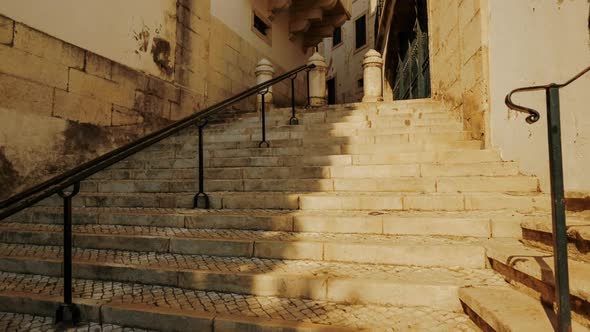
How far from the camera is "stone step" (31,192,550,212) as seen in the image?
10.5ft

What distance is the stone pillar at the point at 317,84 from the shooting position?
27.9 feet

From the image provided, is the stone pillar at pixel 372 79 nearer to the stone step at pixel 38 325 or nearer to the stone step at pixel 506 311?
the stone step at pixel 506 311

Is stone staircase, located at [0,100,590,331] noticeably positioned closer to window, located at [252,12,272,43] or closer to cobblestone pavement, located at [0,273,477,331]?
cobblestone pavement, located at [0,273,477,331]

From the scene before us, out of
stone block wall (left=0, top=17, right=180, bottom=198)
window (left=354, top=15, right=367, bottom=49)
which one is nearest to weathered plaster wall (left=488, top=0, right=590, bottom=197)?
stone block wall (left=0, top=17, right=180, bottom=198)

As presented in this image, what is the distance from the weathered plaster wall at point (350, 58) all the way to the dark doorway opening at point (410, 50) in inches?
267

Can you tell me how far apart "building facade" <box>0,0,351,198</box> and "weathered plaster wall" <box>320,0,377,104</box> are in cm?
1375

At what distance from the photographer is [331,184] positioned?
404 cm

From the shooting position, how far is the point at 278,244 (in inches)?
116

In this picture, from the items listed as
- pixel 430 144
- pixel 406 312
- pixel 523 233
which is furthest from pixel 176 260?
pixel 430 144

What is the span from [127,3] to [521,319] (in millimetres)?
6960

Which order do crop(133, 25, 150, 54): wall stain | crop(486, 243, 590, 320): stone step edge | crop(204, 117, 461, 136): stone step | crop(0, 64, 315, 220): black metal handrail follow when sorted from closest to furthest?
crop(486, 243, 590, 320): stone step edge < crop(0, 64, 315, 220): black metal handrail < crop(204, 117, 461, 136): stone step < crop(133, 25, 150, 54): wall stain

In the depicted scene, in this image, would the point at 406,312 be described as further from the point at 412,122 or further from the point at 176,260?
the point at 412,122

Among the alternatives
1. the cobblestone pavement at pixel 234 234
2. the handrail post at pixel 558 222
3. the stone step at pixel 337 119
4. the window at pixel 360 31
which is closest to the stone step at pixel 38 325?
the cobblestone pavement at pixel 234 234

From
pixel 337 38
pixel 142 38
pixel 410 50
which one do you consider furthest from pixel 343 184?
pixel 337 38
